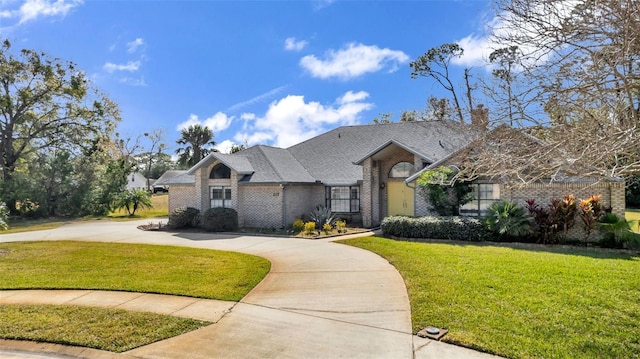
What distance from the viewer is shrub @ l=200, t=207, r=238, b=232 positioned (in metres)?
18.4

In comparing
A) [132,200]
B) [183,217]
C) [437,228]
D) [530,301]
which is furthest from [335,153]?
[132,200]

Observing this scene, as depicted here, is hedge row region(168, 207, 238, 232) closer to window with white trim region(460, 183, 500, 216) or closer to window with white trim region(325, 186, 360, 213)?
window with white trim region(325, 186, 360, 213)

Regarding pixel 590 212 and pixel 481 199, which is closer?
pixel 590 212

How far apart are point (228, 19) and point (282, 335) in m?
11.4

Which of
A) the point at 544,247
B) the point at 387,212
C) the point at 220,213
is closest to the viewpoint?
the point at 544,247

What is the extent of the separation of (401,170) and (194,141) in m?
34.6

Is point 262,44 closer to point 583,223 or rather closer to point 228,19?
point 228,19

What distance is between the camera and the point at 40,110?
107ft

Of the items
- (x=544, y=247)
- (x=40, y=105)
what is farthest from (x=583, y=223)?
(x=40, y=105)

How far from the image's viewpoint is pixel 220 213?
18.5 m

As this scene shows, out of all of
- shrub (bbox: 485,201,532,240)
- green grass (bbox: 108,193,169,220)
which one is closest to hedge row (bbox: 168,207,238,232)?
green grass (bbox: 108,193,169,220)

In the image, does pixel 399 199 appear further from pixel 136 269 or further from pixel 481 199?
pixel 136 269

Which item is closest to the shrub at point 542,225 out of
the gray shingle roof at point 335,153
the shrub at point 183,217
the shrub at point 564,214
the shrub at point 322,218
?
the shrub at point 564,214

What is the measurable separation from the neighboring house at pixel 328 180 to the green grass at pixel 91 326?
12327mm
